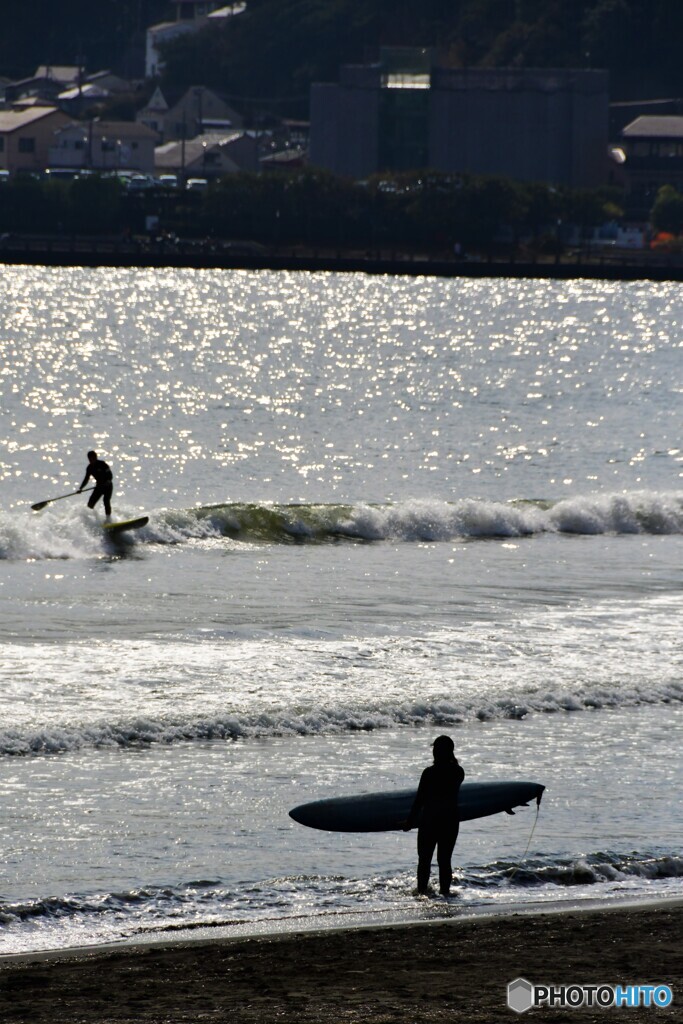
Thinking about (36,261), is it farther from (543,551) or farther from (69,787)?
(69,787)

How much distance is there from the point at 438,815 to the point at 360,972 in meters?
2.54

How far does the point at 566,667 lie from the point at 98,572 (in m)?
11.2

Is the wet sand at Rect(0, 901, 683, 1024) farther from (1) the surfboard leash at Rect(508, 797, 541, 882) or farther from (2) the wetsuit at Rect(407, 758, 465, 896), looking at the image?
(1) the surfboard leash at Rect(508, 797, 541, 882)

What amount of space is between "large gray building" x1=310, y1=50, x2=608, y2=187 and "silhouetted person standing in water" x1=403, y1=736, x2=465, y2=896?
156m

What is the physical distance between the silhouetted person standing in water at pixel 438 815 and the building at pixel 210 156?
171145mm

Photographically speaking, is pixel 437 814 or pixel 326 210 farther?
pixel 326 210

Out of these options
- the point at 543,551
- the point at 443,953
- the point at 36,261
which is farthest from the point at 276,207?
the point at 443,953

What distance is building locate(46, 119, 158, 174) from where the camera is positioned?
183m

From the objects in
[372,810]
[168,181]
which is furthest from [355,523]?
[168,181]

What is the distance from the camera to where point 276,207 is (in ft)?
516

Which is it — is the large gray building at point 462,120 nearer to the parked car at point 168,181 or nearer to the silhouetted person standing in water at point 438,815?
the parked car at point 168,181

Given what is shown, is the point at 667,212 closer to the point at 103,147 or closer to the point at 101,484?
the point at 103,147

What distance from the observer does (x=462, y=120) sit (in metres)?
169

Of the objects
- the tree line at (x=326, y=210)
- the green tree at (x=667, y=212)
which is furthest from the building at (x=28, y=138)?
the green tree at (x=667, y=212)
